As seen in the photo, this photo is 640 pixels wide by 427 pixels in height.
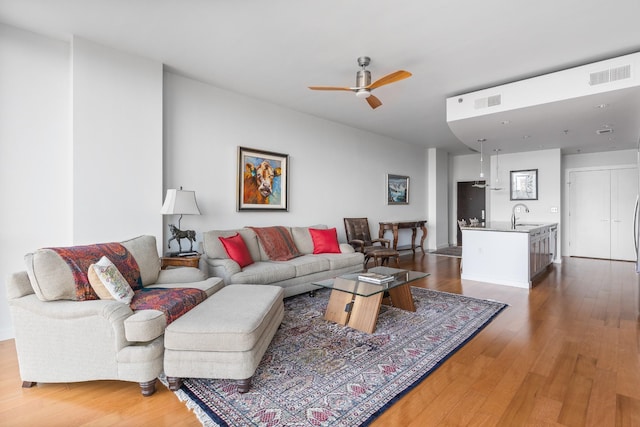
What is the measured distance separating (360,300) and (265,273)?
1.16 m

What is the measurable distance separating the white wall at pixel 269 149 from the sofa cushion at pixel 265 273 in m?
0.94

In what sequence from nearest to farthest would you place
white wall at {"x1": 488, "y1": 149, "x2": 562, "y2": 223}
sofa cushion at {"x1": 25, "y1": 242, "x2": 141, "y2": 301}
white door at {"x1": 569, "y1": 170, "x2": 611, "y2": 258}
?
sofa cushion at {"x1": 25, "y1": 242, "x2": 141, "y2": 301} < white wall at {"x1": 488, "y1": 149, "x2": 562, "y2": 223} < white door at {"x1": 569, "y1": 170, "x2": 611, "y2": 258}

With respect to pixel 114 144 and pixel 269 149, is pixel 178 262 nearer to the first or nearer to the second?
pixel 114 144

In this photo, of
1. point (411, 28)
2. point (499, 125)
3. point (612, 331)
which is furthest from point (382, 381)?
point (499, 125)

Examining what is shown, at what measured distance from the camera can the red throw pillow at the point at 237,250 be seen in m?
3.84

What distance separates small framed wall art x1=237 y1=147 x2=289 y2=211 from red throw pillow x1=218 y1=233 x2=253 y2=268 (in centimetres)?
80

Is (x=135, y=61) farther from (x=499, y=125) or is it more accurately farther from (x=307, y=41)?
(x=499, y=125)

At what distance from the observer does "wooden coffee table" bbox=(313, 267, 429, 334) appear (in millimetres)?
3048

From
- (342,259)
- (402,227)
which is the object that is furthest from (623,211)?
(342,259)

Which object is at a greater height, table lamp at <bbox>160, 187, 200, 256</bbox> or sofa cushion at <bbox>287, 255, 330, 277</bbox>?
table lamp at <bbox>160, 187, 200, 256</bbox>

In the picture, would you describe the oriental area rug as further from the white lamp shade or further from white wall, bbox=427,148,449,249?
white wall, bbox=427,148,449,249

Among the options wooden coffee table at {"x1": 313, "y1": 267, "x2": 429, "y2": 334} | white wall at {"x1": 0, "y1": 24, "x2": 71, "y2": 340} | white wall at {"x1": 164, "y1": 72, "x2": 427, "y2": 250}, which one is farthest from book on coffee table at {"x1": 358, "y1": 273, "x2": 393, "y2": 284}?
white wall at {"x1": 0, "y1": 24, "x2": 71, "y2": 340}

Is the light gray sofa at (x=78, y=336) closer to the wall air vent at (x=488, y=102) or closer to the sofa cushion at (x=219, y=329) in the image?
the sofa cushion at (x=219, y=329)

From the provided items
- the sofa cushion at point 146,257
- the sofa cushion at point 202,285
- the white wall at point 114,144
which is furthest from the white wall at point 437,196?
the sofa cushion at point 146,257
